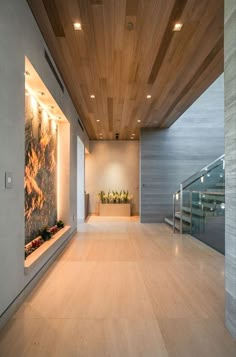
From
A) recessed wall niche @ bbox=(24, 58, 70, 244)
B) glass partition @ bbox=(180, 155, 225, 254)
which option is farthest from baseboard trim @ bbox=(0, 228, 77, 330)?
glass partition @ bbox=(180, 155, 225, 254)

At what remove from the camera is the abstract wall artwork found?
4.05 metres

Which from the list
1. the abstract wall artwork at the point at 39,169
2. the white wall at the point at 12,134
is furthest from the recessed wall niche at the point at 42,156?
the white wall at the point at 12,134

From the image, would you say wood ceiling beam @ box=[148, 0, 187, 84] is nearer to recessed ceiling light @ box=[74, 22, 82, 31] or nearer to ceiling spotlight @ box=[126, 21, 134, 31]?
ceiling spotlight @ box=[126, 21, 134, 31]

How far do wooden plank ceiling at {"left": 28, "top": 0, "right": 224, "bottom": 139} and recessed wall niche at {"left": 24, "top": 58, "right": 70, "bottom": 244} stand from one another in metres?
0.64

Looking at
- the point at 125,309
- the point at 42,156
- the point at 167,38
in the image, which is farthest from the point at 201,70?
the point at 125,309

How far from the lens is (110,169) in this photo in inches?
471

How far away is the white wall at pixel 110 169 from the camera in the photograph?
11.9m

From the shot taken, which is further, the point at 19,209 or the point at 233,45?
the point at 19,209

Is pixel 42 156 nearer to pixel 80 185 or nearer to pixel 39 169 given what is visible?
pixel 39 169

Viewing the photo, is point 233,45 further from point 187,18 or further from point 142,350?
point 142,350

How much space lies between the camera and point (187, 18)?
331cm

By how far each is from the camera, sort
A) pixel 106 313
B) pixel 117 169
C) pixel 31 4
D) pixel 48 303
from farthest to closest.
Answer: pixel 117 169 < pixel 31 4 < pixel 48 303 < pixel 106 313

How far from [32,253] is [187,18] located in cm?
364

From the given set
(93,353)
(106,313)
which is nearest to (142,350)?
(93,353)
